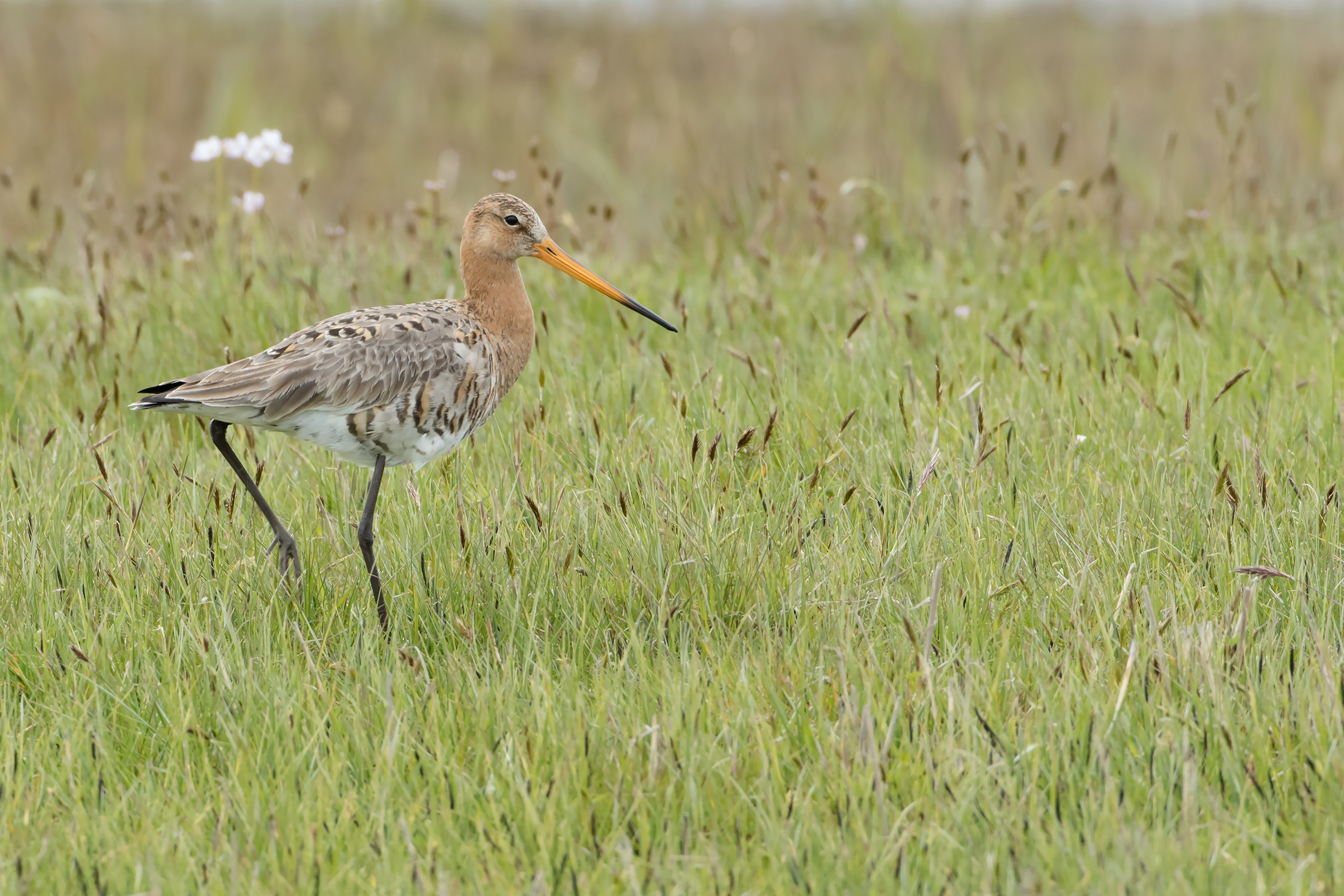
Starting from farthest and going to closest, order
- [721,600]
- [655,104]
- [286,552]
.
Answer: [655,104], [286,552], [721,600]

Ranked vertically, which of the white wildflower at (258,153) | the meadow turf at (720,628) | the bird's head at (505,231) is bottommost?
the meadow turf at (720,628)

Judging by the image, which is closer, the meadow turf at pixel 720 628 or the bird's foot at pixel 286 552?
the meadow turf at pixel 720 628

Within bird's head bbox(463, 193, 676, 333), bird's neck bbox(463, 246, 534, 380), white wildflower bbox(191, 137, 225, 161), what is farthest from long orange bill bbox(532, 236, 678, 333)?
white wildflower bbox(191, 137, 225, 161)

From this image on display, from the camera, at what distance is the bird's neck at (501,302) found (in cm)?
434

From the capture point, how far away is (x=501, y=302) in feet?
14.3

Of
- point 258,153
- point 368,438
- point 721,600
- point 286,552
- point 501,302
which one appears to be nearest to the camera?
point 721,600

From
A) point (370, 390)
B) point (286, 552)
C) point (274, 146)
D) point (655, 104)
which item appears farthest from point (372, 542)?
point (655, 104)

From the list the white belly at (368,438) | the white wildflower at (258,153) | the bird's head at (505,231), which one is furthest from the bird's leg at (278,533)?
the white wildflower at (258,153)

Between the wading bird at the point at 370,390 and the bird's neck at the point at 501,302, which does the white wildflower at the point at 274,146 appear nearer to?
the bird's neck at the point at 501,302

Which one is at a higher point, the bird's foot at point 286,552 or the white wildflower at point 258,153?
the white wildflower at point 258,153

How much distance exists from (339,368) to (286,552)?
0.53m

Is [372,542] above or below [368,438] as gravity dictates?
below

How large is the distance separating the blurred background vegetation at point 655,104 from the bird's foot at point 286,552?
13.1 ft

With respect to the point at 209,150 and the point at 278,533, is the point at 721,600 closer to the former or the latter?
the point at 278,533
